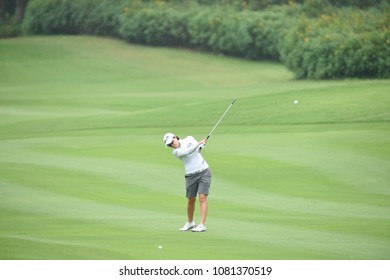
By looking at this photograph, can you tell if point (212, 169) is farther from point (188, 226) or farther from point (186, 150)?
point (186, 150)

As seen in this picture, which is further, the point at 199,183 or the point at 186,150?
the point at 199,183

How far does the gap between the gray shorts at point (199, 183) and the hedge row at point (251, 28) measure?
29.0 metres

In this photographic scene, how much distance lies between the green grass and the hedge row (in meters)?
1.74

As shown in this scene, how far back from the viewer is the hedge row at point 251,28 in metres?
47.5

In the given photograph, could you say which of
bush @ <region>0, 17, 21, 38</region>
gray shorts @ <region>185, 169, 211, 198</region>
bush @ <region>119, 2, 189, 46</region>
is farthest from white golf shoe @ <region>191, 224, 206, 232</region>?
bush @ <region>0, 17, 21, 38</region>

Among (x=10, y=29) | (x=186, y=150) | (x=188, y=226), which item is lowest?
(x=10, y=29)

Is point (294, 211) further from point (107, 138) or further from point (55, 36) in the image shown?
point (55, 36)

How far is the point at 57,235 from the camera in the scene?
17.0m

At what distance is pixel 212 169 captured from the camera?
26547mm

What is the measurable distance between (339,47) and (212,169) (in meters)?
22.7

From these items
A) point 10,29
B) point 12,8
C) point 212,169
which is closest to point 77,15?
point 10,29

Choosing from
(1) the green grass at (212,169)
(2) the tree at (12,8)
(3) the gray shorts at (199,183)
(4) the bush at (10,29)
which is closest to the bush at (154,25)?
(4) the bush at (10,29)

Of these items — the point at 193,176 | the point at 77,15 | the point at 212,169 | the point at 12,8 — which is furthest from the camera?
the point at 12,8

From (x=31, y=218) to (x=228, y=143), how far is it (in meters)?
12.1
